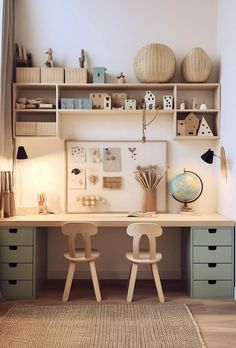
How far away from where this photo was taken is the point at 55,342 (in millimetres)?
2648

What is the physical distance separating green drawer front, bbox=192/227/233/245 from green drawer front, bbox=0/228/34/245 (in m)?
1.38

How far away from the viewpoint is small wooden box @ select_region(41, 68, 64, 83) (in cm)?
385

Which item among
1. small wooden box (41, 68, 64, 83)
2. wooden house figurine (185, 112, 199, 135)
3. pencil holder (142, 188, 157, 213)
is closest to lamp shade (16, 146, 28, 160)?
small wooden box (41, 68, 64, 83)

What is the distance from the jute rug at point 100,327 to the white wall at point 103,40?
1137 mm

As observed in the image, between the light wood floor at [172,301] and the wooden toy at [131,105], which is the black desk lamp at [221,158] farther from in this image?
the light wood floor at [172,301]

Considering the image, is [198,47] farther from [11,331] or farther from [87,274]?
[11,331]

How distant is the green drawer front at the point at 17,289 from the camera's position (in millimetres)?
3457

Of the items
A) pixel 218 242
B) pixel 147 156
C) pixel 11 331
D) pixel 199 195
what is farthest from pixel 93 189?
pixel 11 331

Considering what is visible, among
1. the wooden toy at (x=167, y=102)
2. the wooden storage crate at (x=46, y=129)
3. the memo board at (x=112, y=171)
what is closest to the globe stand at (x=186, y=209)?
the memo board at (x=112, y=171)

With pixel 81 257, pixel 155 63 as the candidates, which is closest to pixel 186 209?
pixel 81 257

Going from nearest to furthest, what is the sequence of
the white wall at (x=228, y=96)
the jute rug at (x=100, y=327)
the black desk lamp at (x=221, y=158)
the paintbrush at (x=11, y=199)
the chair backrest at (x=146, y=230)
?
the jute rug at (x=100, y=327)
the chair backrest at (x=146, y=230)
the white wall at (x=228, y=96)
the paintbrush at (x=11, y=199)
the black desk lamp at (x=221, y=158)

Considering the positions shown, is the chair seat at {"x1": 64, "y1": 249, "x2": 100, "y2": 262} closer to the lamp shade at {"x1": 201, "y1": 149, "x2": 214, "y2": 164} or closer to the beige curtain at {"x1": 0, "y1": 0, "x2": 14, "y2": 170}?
the beige curtain at {"x1": 0, "y1": 0, "x2": 14, "y2": 170}

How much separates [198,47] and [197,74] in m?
0.36

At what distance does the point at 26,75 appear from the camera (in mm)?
3846
